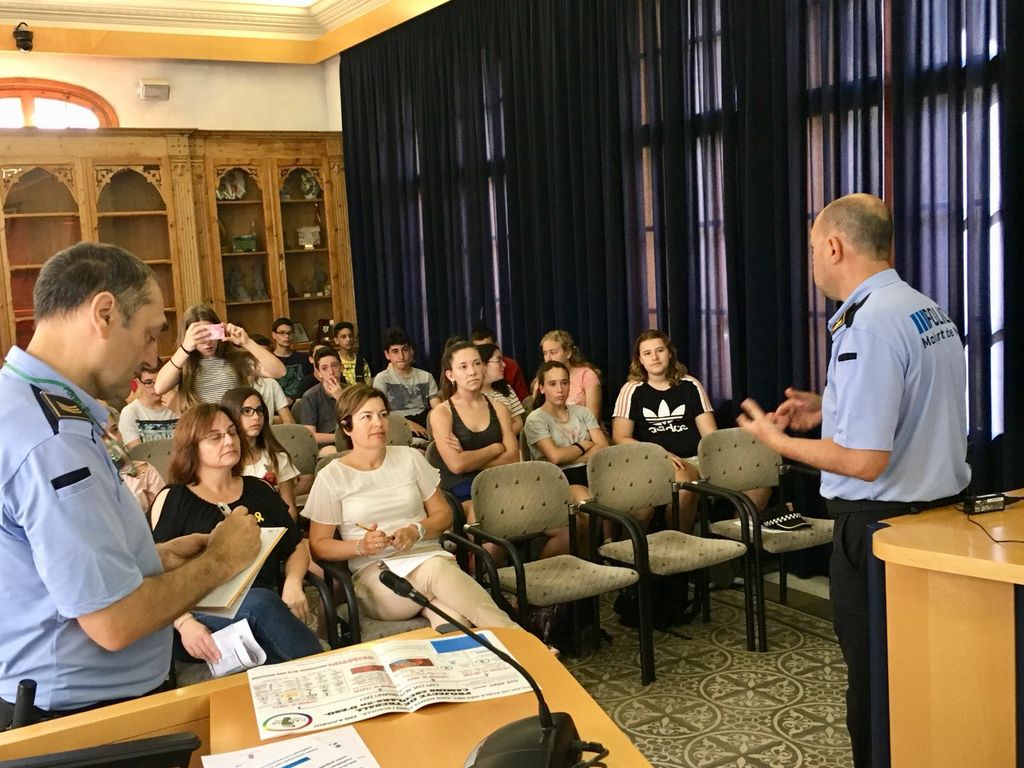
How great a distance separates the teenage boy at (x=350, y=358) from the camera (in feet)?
26.2

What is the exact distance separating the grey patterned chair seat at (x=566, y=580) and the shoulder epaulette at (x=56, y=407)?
2303mm

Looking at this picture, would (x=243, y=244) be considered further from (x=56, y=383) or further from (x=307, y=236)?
(x=56, y=383)

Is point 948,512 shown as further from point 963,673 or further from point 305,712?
point 305,712

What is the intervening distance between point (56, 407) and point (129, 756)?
1.98ft

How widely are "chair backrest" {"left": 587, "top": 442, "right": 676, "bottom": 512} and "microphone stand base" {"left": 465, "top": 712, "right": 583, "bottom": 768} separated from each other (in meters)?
3.07

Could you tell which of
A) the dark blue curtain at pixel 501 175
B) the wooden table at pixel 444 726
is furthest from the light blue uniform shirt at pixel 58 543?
the dark blue curtain at pixel 501 175

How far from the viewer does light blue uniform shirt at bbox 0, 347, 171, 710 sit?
1718 mm

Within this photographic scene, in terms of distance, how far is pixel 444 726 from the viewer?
5.64 feet

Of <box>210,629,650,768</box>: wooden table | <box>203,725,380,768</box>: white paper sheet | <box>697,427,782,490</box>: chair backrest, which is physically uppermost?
<box>203,725,380,768</box>: white paper sheet

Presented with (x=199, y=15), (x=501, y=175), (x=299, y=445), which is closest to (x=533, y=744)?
(x=299, y=445)

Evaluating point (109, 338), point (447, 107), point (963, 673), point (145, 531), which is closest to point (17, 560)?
point (145, 531)

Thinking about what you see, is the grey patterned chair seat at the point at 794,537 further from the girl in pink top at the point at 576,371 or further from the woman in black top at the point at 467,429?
the girl in pink top at the point at 576,371

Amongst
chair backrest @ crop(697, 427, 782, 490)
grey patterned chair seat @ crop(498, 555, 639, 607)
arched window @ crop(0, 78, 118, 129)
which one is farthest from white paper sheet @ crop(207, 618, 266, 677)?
arched window @ crop(0, 78, 118, 129)

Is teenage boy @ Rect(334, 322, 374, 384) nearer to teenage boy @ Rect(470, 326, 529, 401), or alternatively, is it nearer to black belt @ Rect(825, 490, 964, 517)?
teenage boy @ Rect(470, 326, 529, 401)
